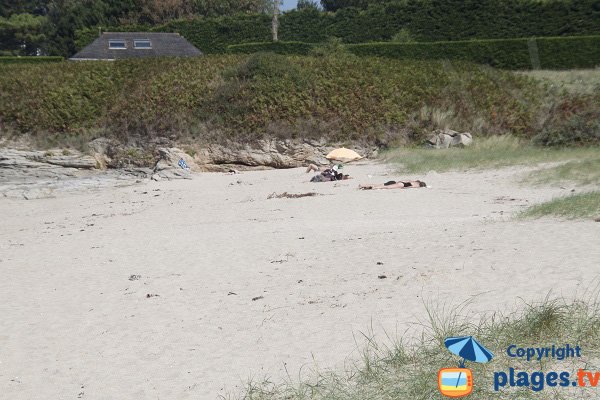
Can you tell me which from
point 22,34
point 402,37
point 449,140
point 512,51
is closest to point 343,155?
point 449,140

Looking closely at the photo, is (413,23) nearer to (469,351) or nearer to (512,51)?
(512,51)

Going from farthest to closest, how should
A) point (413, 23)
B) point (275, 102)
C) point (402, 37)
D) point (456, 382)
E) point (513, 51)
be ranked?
point (413, 23) → point (402, 37) → point (513, 51) → point (275, 102) → point (456, 382)

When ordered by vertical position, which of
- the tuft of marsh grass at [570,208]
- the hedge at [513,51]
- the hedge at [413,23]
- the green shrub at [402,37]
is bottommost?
the tuft of marsh grass at [570,208]

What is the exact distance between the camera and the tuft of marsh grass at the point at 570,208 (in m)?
8.38

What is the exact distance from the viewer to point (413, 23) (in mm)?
37312

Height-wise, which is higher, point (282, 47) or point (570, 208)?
point (282, 47)

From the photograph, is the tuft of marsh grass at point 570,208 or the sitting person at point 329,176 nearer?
the tuft of marsh grass at point 570,208

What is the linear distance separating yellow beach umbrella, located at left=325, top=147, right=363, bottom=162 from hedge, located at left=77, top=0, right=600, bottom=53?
1763cm

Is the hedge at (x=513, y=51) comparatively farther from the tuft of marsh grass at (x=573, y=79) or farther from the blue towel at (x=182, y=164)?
the blue towel at (x=182, y=164)

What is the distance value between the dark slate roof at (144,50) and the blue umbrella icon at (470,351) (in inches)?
1412

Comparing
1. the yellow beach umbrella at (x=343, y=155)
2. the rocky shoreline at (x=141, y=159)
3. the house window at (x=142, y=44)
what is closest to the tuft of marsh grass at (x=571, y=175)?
the yellow beach umbrella at (x=343, y=155)

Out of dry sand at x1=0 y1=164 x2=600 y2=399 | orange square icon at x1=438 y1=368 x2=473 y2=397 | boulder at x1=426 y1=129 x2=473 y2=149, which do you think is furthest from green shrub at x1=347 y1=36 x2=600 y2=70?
orange square icon at x1=438 y1=368 x2=473 y2=397

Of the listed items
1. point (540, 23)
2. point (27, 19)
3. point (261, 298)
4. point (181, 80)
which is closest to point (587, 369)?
point (261, 298)

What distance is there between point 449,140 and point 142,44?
79.1 ft
